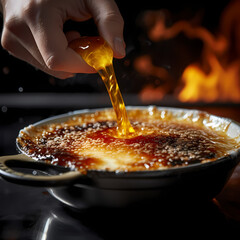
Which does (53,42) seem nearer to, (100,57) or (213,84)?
(100,57)

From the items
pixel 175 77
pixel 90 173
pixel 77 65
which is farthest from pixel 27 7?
pixel 175 77

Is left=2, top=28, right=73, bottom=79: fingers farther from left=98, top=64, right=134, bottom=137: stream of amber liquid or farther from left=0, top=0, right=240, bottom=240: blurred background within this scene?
left=0, top=0, right=240, bottom=240: blurred background

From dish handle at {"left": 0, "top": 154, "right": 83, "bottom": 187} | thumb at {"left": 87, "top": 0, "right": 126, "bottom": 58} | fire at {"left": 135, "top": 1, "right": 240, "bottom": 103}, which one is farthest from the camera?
fire at {"left": 135, "top": 1, "right": 240, "bottom": 103}

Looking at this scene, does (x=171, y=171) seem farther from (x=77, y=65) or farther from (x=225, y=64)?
(x=225, y=64)

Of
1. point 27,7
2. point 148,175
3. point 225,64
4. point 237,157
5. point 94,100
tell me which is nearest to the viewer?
point 148,175

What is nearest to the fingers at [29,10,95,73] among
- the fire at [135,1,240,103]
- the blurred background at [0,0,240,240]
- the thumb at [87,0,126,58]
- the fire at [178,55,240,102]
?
the thumb at [87,0,126,58]
